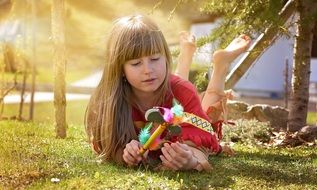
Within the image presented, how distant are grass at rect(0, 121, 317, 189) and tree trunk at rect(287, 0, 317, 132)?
1171 mm

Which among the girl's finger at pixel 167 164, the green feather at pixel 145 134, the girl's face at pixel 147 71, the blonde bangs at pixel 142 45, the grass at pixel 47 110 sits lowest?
the grass at pixel 47 110

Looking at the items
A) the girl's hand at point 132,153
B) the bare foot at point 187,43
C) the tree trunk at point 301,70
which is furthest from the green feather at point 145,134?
the tree trunk at point 301,70

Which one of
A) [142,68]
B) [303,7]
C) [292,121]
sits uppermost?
[303,7]

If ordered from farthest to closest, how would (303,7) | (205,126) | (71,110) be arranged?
1. (71,110)
2. (303,7)
3. (205,126)

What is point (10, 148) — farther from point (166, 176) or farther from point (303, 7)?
point (303, 7)

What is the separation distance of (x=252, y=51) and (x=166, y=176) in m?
2.32

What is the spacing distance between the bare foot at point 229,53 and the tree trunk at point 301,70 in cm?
58

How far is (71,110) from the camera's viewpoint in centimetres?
1041

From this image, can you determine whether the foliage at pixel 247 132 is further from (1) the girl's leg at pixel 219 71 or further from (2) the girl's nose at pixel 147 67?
(2) the girl's nose at pixel 147 67

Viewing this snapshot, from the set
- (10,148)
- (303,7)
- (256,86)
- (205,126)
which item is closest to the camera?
(205,126)

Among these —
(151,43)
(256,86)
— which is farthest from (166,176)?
(256,86)


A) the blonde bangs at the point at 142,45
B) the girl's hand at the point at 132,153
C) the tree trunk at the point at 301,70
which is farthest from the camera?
the tree trunk at the point at 301,70

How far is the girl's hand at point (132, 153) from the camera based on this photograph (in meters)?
2.95

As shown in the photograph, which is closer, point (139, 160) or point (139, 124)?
point (139, 160)
